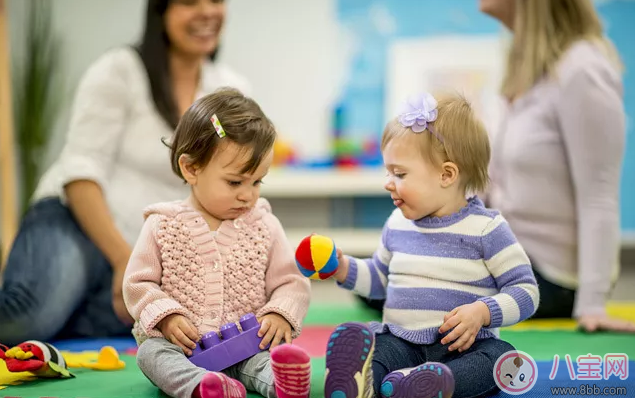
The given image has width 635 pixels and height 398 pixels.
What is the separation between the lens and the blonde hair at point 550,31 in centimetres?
189

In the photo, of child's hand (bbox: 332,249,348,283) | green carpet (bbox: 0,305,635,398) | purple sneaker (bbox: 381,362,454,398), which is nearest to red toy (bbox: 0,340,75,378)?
green carpet (bbox: 0,305,635,398)

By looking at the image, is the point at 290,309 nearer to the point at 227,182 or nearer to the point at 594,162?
the point at 227,182

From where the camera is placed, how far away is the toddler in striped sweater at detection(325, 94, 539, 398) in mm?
1147

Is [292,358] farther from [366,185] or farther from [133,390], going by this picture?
[366,185]

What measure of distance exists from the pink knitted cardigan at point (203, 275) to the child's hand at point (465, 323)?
0.85 ft

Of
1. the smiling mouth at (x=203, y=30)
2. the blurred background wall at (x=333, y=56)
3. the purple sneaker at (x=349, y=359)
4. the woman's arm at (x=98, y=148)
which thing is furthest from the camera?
the blurred background wall at (x=333, y=56)

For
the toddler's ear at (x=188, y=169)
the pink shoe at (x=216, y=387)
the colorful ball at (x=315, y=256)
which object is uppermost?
the toddler's ear at (x=188, y=169)

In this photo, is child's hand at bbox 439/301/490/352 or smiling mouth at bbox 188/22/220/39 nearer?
child's hand at bbox 439/301/490/352

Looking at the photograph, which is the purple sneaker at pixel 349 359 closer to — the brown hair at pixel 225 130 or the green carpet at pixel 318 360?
the green carpet at pixel 318 360

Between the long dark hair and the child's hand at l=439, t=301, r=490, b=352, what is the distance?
955mm

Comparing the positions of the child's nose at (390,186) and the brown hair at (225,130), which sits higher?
the brown hair at (225,130)

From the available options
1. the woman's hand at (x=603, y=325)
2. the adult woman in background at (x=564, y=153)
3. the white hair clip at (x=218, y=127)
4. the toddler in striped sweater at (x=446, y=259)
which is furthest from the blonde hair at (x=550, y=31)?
the white hair clip at (x=218, y=127)

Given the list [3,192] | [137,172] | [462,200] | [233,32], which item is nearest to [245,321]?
[462,200]

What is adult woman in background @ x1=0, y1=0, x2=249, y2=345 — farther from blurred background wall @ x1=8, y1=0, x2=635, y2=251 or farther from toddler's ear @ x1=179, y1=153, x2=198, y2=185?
blurred background wall @ x1=8, y1=0, x2=635, y2=251
